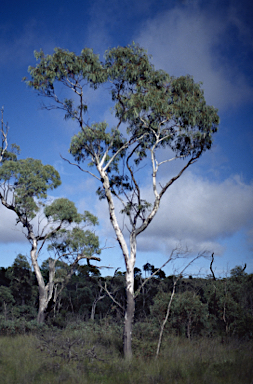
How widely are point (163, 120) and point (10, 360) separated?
10895 mm

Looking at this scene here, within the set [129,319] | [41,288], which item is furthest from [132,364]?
[41,288]

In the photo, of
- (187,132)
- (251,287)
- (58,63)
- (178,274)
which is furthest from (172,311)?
(58,63)

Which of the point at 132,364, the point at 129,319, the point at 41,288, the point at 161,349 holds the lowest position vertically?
the point at 132,364

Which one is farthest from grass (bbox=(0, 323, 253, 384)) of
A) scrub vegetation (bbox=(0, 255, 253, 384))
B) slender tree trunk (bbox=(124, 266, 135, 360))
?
slender tree trunk (bbox=(124, 266, 135, 360))

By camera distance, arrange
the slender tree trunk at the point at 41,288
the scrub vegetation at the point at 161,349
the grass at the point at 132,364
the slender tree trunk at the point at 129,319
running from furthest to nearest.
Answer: the slender tree trunk at the point at 41,288 → the slender tree trunk at the point at 129,319 → the scrub vegetation at the point at 161,349 → the grass at the point at 132,364

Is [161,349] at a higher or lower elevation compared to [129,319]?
lower

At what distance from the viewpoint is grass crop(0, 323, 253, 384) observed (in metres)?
7.71

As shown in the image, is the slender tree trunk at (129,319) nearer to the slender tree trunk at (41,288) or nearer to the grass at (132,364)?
the grass at (132,364)

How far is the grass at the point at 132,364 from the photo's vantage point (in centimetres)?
771

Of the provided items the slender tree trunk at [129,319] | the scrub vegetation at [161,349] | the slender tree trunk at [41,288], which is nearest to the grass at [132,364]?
the scrub vegetation at [161,349]

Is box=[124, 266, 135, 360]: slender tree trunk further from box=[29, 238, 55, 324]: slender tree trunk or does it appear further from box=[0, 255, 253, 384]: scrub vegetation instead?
box=[29, 238, 55, 324]: slender tree trunk

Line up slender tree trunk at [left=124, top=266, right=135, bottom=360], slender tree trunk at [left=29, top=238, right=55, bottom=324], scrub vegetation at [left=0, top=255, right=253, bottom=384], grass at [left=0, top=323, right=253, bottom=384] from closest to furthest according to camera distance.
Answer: grass at [left=0, top=323, right=253, bottom=384], scrub vegetation at [left=0, top=255, right=253, bottom=384], slender tree trunk at [left=124, top=266, right=135, bottom=360], slender tree trunk at [left=29, top=238, right=55, bottom=324]

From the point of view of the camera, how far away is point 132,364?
9266 mm

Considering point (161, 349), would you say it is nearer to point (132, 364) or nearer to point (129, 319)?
point (129, 319)
